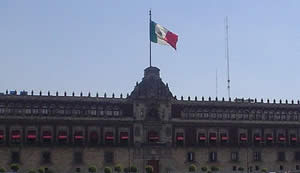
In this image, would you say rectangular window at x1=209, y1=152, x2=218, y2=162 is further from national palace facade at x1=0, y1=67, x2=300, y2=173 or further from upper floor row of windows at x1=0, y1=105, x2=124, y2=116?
upper floor row of windows at x1=0, y1=105, x2=124, y2=116

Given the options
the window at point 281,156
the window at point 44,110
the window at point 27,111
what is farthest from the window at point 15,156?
the window at point 281,156

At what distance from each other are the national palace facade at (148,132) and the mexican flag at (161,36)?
7383 mm

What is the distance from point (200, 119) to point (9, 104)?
1264 inches

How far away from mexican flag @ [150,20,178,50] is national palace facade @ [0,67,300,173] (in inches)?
291

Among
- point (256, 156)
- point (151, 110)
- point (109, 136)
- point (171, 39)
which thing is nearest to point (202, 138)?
point (151, 110)

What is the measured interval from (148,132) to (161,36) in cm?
1624

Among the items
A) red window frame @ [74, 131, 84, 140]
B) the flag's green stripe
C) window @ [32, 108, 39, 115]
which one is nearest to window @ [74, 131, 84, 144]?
red window frame @ [74, 131, 84, 140]

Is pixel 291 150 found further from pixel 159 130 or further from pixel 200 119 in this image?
pixel 159 130

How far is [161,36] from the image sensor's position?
8694cm

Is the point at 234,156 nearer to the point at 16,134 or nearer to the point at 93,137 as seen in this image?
the point at 93,137

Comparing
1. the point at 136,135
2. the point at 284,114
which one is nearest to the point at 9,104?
the point at 136,135

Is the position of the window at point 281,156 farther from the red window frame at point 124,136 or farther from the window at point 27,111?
the window at point 27,111

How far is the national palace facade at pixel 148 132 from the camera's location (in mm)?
85500

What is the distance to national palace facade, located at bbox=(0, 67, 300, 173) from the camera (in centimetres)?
8550
